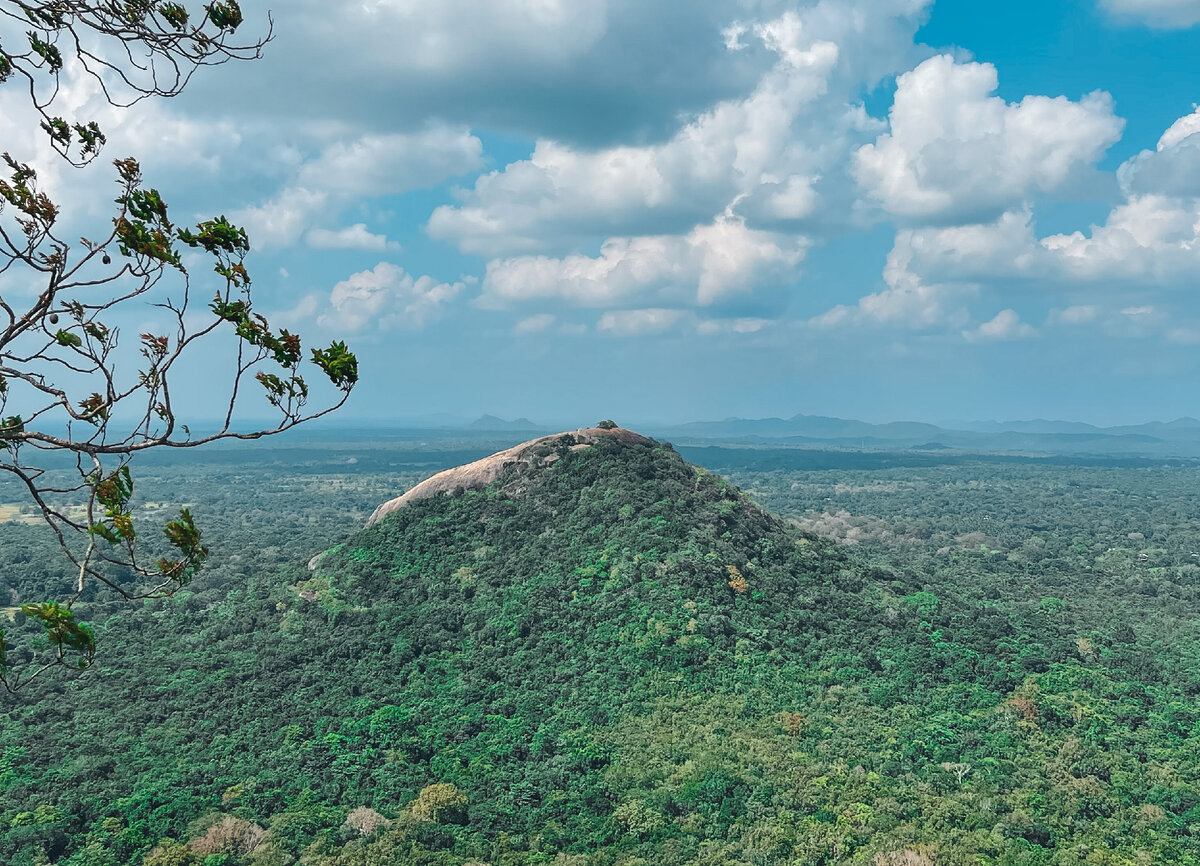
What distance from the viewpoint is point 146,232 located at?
11.4 m

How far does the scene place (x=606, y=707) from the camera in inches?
1767

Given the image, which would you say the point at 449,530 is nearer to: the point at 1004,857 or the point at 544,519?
the point at 544,519

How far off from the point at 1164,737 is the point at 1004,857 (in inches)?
668

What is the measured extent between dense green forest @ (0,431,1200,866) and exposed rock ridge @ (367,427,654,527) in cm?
143

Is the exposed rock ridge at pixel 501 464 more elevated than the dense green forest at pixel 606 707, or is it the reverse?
the exposed rock ridge at pixel 501 464

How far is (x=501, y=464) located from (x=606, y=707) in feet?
95.5

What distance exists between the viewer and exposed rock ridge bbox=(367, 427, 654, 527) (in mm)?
69000

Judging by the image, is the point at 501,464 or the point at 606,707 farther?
the point at 501,464

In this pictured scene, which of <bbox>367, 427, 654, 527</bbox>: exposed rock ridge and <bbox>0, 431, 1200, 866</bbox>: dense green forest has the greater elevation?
<bbox>367, 427, 654, 527</bbox>: exposed rock ridge

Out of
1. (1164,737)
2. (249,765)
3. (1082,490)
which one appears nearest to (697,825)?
(249,765)

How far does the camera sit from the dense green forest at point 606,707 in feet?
112

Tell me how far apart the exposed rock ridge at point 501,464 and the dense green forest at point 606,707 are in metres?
1.43

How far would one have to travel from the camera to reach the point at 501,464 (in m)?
69.4

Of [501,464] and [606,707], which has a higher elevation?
[501,464]
